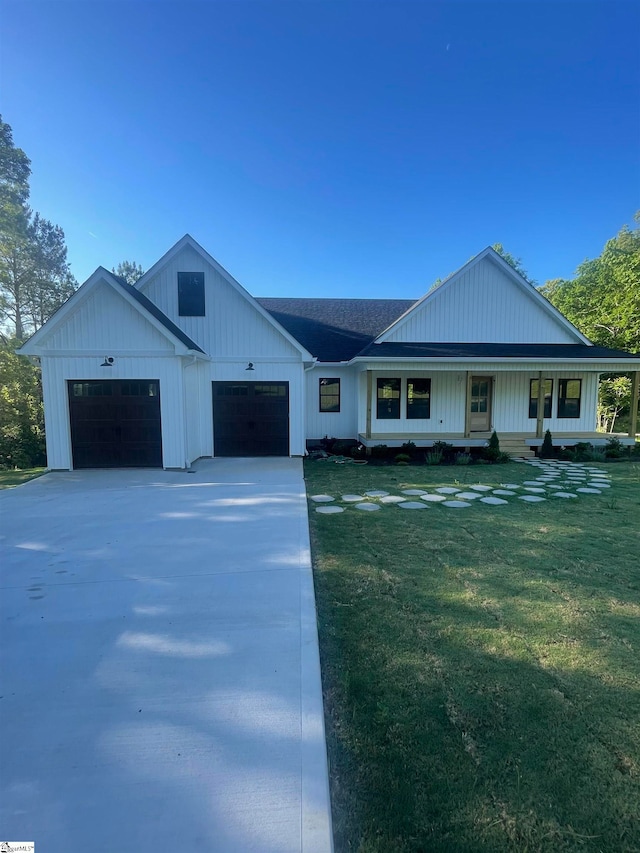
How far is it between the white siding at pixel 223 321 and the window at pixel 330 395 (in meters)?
2.85

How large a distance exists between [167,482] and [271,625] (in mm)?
5986

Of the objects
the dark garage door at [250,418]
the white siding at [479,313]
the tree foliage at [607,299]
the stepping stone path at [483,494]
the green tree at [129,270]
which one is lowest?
the stepping stone path at [483,494]

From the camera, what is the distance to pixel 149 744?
2004 millimetres

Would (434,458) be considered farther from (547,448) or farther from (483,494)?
(547,448)

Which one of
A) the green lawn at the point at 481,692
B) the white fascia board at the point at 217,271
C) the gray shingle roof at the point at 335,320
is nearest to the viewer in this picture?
the green lawn at the point at 481,692

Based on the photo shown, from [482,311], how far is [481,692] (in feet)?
44.1

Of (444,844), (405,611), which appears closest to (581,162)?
(405,611)

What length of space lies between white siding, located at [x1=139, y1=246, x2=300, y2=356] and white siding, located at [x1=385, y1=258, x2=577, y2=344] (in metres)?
4.49

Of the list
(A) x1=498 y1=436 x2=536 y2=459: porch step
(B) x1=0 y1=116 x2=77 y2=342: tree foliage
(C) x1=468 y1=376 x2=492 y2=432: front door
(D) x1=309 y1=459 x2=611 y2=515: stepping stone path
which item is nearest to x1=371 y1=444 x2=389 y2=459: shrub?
(C) x1=468 y1=376 x2=492 y2=432: front door

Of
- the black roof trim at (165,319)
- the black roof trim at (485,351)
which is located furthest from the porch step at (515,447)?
the black roof trim at (165,319)

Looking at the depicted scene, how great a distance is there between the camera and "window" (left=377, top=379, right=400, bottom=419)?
13.2 meters

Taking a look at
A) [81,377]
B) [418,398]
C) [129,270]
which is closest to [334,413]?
[418,398]

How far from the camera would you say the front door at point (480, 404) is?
13.8 m

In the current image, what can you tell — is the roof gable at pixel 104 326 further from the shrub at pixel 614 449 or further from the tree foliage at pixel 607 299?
the tree foliage at pixel 607 299
